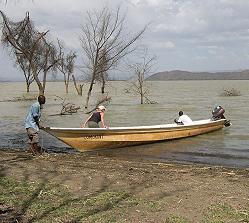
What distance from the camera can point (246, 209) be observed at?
6180 mm

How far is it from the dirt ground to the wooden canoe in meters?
1.84

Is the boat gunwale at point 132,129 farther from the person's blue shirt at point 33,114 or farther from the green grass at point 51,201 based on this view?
the green grass at point 51,201

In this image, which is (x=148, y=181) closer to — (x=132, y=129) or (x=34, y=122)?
(x=34, y=122)

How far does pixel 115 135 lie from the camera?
543 inches

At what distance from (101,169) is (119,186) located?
1.82 m

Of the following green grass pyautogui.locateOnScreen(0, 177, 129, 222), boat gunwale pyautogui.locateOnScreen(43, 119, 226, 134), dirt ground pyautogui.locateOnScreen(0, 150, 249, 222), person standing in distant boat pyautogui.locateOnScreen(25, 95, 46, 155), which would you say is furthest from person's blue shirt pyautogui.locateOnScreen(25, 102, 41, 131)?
green grass pyautogui.locateOnScreen(0, 177, 129, 222)

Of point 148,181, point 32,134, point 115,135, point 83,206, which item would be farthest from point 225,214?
point 115,135

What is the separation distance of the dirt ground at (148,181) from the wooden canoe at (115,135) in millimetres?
1839

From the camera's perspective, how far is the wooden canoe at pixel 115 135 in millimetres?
12766

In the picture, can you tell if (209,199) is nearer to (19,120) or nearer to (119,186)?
(119,186)

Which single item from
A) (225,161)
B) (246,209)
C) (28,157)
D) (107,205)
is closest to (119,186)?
(107,205)

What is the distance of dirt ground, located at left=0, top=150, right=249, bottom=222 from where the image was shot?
6.24m

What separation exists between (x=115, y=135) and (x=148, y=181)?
586 centimetres

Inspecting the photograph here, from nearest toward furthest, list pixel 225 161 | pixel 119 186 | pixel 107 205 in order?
1. pixel 107 205
2. pixel 119 186
3. pixel 225 161
